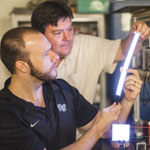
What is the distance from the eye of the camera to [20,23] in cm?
260

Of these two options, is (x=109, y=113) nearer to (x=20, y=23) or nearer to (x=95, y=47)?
(x=95, y=47)

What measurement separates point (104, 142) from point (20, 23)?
73.6 inches

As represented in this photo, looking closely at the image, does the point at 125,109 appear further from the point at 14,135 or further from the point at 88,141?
the point at 14,135

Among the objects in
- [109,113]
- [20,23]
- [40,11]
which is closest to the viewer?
[109,113]

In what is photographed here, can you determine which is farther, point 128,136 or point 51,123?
point 51,123

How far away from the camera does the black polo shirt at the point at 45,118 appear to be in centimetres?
101

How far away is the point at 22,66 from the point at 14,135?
320 millimetres

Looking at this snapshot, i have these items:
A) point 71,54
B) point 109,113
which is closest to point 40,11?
point 71,54

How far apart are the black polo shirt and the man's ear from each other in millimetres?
114

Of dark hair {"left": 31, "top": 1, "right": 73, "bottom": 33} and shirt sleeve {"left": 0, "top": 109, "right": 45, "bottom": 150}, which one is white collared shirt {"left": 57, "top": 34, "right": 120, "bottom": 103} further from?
shirt sleeve {"left": 0, "top": 109, "right": 45, "bottom": 150}

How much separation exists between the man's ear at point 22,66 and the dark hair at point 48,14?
0.32 metres

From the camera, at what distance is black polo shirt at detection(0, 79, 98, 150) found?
3.33ft

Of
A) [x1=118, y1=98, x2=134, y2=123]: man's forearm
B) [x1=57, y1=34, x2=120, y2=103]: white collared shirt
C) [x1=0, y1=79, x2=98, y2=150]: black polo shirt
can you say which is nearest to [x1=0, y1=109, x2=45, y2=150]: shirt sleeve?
[x1=0, y1=79, x2=98, y2=150]: black polo shirt

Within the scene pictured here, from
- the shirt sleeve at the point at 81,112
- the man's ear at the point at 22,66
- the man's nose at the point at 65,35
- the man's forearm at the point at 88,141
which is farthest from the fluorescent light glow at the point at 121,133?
the man's nose at the point at 65,35
